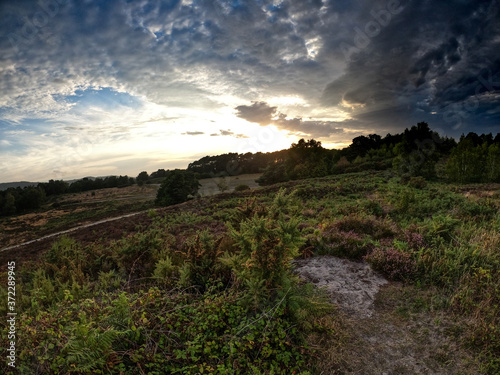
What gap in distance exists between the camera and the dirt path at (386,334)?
3393mm

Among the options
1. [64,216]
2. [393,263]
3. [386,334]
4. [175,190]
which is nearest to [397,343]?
[386,334]

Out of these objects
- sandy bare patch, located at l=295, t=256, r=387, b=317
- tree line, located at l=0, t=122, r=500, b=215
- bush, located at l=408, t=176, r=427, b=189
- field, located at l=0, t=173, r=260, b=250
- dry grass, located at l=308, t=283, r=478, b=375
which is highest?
tree line, located at l=0, t=122, r=500, b=215

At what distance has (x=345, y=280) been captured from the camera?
5551mm

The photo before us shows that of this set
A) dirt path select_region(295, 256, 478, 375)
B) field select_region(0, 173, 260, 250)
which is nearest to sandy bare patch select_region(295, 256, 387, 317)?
dirt path select_region(295, 256, 478, 375)

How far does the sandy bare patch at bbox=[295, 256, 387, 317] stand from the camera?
4777 mm

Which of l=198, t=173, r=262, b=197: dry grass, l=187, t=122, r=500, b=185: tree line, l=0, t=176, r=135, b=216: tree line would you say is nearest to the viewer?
l=187, t=122, r=500, b=185: tree line

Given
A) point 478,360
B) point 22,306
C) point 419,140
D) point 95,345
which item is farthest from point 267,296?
point 419,140

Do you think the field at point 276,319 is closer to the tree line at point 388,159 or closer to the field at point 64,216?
the tree line at point 388,159

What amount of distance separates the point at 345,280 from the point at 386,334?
1596 mm

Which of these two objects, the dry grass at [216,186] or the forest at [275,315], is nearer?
the forest at [275,315]

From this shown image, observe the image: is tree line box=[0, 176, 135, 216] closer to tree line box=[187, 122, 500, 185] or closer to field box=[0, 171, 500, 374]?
tree line box=[187, 122, 500, 185]

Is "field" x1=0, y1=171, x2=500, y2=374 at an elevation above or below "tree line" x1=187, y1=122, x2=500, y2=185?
below

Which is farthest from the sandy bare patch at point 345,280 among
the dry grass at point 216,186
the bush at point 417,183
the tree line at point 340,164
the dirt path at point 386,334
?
the dry grass at point 216,186

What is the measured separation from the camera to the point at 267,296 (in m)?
4.27
